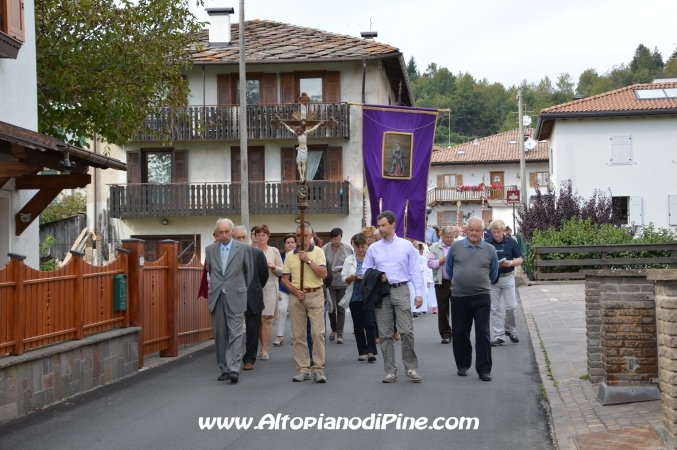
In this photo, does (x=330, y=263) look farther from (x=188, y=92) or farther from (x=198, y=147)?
(x=198, y=147)

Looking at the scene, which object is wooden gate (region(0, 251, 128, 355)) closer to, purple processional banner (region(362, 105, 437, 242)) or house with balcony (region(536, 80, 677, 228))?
purple processional banner (region(362, 105, 437, 242))

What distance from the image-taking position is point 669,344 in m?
6.74

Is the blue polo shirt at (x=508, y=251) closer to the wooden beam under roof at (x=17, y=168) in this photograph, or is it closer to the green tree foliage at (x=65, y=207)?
the wooden beam under roof at (x=17, y=168)

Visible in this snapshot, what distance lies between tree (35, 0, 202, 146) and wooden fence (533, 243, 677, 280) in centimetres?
1477

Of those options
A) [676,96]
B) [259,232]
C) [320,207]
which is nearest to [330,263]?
[259,232]

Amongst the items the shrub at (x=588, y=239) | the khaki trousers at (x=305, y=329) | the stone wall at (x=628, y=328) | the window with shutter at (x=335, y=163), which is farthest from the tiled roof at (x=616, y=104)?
the stone wall at (x=628, y=328)

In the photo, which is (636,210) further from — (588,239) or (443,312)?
(443,312)

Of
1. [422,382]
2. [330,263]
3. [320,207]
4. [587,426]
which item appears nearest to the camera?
[587,426]

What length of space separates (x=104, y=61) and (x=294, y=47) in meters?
21.8

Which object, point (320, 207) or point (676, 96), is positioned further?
point (676, 96)

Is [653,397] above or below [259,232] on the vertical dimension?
below

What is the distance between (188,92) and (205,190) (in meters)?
19.4

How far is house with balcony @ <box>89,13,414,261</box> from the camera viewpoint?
3997 centimetres

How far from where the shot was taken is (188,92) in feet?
70.5
